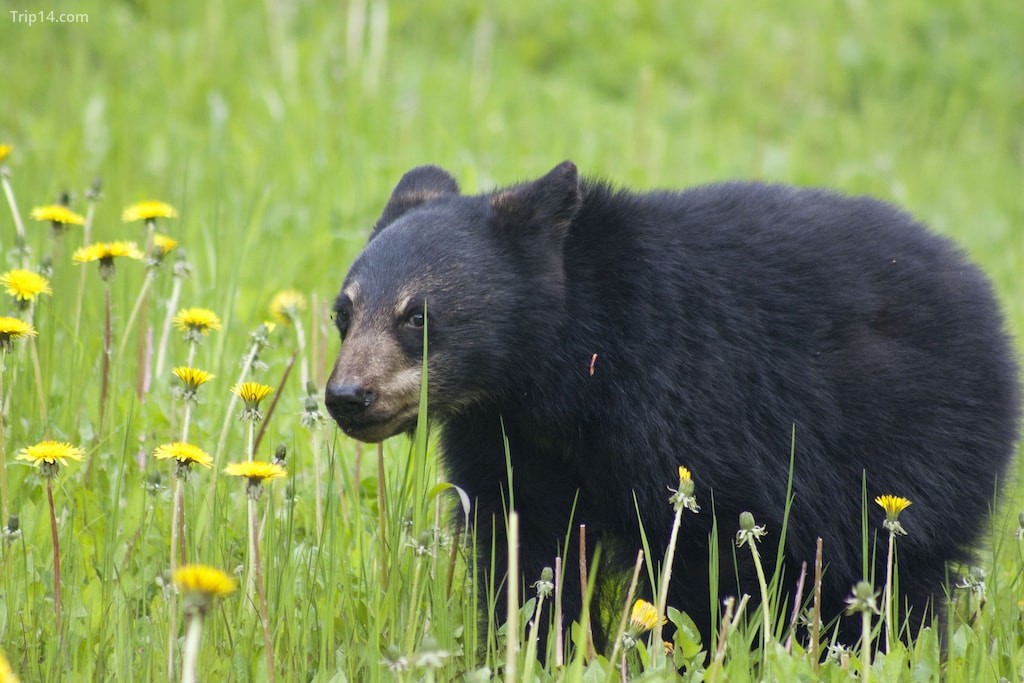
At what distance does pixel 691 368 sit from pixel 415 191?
106 cm

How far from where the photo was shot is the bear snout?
296cm

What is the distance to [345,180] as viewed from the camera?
6.65 meters

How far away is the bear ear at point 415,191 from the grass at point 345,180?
0.64 m

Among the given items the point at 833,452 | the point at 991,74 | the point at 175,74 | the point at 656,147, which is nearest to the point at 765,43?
the point at 991,74

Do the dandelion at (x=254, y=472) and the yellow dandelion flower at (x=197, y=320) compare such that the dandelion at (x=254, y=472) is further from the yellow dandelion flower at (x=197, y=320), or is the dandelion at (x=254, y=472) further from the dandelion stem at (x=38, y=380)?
the dandelion stem at (x=38, y=380)

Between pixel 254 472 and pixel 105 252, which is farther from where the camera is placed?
pixel 105 252

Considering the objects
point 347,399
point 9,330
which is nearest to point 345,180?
point 347,399

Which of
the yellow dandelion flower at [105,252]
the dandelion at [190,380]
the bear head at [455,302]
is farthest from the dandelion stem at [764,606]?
the yellow dandelion flower at [105,252]

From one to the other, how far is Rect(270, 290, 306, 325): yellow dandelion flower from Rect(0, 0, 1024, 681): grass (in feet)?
0.29

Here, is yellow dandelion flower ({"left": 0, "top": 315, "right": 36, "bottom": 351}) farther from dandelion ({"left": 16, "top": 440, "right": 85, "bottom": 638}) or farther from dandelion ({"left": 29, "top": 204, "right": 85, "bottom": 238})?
dandelion ({"left": 29, "top": 204, "right": 85, "bottom": 238})

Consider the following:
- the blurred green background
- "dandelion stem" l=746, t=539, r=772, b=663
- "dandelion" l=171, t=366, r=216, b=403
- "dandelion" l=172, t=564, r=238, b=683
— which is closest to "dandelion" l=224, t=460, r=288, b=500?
"dandelion" l=171, t=366, r=216, b=403

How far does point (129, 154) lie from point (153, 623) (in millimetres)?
4777

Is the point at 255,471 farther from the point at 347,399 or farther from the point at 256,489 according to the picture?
the point at 347,399

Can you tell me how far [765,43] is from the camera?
11367 millimetres
